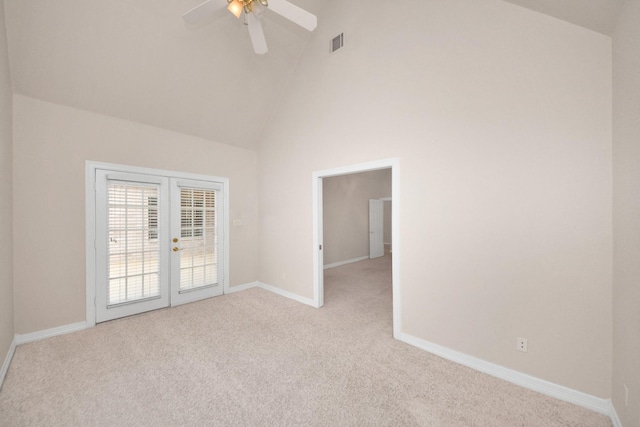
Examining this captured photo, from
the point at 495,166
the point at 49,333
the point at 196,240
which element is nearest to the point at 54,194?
the point at 49,333

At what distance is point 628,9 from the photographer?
1442 mm

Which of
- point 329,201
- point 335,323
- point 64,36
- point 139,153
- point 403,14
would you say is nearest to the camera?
point 64,36

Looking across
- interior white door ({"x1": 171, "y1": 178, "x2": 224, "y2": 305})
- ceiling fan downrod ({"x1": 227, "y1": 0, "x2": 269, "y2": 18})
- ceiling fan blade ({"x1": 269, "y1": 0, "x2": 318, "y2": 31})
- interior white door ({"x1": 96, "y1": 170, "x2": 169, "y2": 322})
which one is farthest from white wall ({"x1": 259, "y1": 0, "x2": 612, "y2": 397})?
interior white door ({"x1": 96, "y1": 170, "x2": 169, "y2": 322})

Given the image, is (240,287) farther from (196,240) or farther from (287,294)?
(196,240)

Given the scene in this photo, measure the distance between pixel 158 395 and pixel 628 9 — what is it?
413 centimetres

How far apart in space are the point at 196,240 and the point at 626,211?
4.70 meters

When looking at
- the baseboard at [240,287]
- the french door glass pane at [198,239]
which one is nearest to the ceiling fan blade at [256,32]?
the french door glass pane at [198,239]

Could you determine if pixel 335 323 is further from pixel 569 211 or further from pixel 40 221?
pixel 40 221

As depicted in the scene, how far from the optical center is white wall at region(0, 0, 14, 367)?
218cm

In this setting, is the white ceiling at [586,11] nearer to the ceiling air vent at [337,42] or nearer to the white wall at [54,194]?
the ceiling air vent at [337,42]

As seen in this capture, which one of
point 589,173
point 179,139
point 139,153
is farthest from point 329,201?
point 589,173

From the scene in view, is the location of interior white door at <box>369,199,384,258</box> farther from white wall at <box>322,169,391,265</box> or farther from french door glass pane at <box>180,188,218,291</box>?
french door glass pane at <box>180,188,218,291</box>

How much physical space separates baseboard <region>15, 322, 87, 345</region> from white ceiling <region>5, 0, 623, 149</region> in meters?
2.66

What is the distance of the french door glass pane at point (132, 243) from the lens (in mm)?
3178
